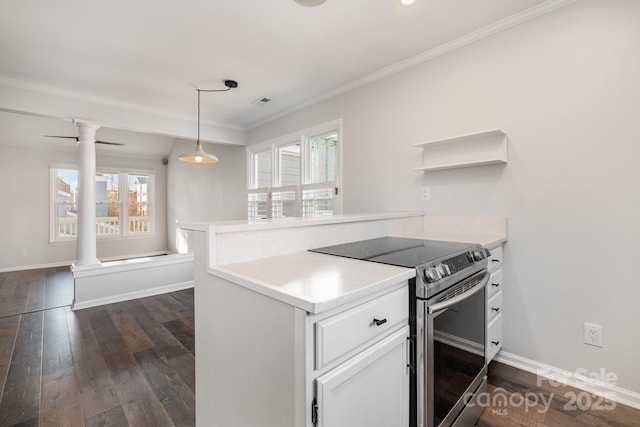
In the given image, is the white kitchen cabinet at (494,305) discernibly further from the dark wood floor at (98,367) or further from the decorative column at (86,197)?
the decorative column at (86,197)

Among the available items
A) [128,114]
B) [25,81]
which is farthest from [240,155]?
[25,81]

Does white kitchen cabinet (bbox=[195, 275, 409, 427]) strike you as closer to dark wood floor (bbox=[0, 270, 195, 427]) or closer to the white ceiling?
dark wood floor (bbox=[0, 270, 195, 427])

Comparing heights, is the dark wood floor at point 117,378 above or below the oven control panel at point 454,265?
below

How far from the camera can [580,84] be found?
191 cm

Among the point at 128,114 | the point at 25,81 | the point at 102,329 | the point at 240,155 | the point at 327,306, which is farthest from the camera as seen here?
the point at 240,155

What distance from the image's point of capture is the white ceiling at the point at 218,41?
2.06 metres

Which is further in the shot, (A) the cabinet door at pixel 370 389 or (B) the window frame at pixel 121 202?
(B) the window frame at pixel 121 202

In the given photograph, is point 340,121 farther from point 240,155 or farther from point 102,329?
point 102,329

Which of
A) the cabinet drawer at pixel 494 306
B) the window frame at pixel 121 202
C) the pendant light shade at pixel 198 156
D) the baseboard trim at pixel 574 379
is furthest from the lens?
the window frame at pixel 121 202

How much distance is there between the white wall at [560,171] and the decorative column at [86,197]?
4045 mm

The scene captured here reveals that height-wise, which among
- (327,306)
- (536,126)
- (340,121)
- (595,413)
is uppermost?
(340,121)

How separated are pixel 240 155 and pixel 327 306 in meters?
4.82

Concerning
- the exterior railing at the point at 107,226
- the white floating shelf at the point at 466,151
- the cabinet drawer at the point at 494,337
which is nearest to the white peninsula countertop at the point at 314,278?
the cabinet drawer at the point at 494,337

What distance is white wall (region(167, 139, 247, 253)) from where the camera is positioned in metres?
5.27
